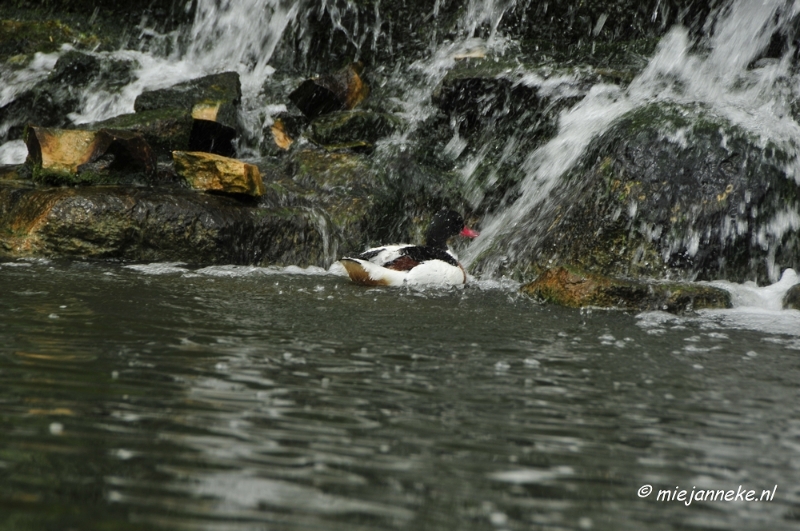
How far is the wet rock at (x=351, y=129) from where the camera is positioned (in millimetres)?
13359

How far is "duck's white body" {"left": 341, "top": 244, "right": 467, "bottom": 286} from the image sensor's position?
29.6 ft

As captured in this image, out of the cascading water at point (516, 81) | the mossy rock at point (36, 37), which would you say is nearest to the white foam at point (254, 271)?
the cascading water at point (516, 81)

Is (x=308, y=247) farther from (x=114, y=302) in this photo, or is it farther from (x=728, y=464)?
(x=728, y=464)

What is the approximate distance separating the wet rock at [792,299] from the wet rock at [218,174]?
22.5ft

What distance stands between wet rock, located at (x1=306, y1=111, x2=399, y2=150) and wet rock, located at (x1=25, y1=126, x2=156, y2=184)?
3049 mm

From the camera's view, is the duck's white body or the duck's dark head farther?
the duck's dark head

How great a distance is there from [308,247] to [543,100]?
4709mm

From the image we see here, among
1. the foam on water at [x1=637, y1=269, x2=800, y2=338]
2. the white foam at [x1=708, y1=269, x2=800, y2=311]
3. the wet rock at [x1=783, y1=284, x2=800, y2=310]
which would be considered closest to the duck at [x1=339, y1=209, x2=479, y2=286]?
the foam on water at [x1=637, y1=269, x2=800, y2=338]

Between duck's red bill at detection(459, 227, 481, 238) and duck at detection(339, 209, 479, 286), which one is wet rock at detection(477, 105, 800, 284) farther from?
duck at detection(339, 209, 479, 286)

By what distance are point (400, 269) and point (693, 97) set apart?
17.3 ft

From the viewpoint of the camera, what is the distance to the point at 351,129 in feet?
44.1

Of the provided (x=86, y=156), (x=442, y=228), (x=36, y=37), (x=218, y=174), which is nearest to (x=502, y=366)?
(x=442, y=228)

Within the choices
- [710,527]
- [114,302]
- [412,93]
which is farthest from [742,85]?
[710,527]

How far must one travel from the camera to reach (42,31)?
1705 cm
